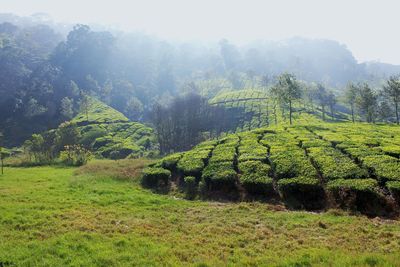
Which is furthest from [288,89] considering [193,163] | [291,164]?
[291,164]

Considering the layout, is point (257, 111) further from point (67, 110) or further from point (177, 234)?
point (177, 234)

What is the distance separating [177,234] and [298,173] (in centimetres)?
1559

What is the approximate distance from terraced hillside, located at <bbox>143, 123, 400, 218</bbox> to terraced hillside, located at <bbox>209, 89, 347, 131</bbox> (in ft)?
261

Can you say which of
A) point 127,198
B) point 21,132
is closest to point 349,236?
point 127,198

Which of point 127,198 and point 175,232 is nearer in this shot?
point 175,232

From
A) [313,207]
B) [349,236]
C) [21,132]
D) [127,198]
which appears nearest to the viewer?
[349,236]

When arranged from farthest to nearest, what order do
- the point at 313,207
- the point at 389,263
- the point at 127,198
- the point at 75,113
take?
the point at 75,113
the point at 127,198
the point at 313,207
the point at 389,263

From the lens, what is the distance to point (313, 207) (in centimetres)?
2769

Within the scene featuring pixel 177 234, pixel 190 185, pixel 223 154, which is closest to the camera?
pixel 177 234

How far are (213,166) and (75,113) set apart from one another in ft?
522

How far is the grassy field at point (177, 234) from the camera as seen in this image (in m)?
16.0

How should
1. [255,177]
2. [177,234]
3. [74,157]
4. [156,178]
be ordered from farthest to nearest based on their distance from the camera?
[74,157] < [156,178] < [255,177] < [177,234]

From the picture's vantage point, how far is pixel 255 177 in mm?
32281

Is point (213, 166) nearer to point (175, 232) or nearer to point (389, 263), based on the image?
point (175, 232)
